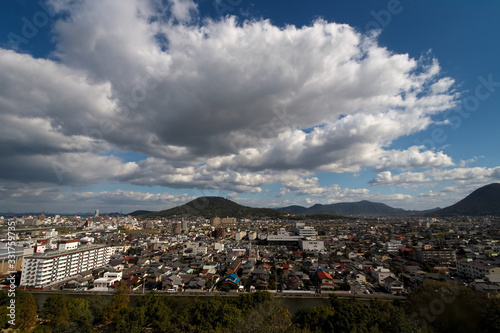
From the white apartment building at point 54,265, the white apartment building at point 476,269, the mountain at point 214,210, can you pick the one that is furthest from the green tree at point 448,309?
the mountain at point 214,210

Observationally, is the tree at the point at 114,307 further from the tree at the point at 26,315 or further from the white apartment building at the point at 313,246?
the white apartment building at the point at 313,246

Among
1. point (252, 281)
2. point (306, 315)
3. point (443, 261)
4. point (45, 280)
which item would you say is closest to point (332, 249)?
point (443, 261)

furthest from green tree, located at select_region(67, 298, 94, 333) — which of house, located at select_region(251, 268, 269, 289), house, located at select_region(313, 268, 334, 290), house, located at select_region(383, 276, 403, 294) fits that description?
house, located at select_region(383, 276, 403, 294)

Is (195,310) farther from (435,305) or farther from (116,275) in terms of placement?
(116,275)

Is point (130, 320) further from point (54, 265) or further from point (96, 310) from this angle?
point (54, 265)

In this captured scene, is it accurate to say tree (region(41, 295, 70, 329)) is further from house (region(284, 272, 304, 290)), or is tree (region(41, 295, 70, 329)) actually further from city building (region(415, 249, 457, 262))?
city building (region(415, 249, 457, 262))
